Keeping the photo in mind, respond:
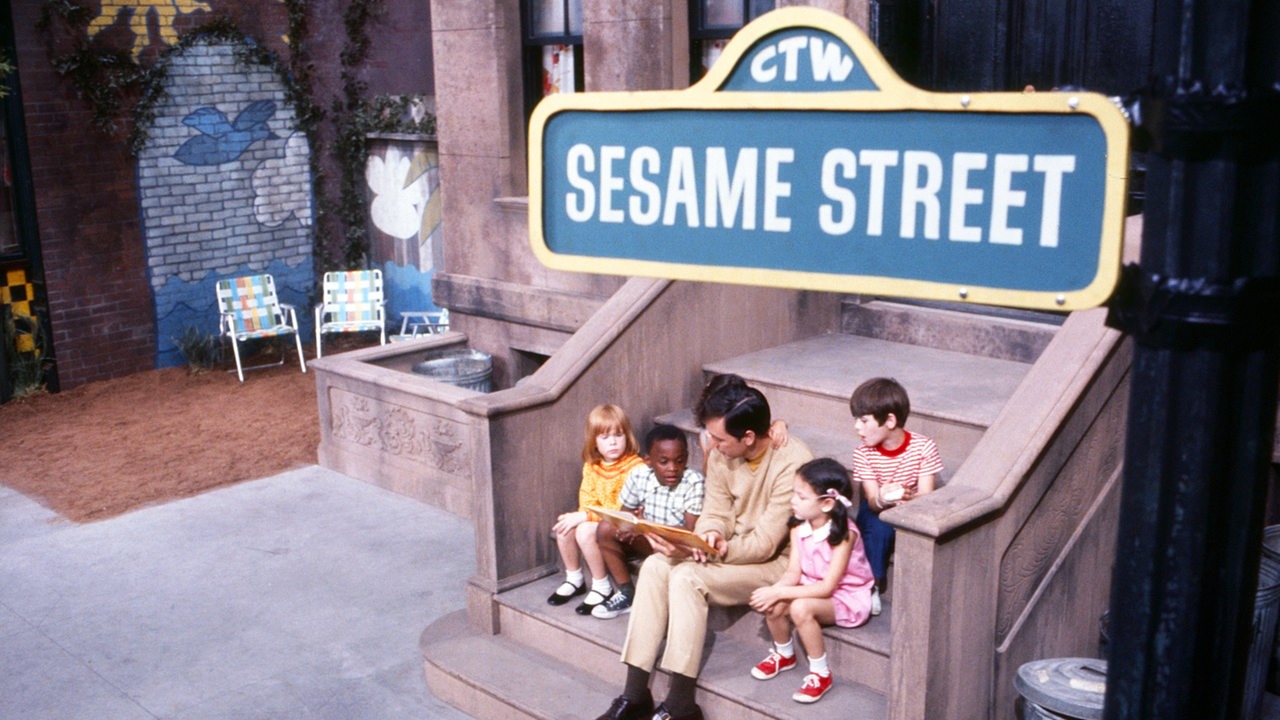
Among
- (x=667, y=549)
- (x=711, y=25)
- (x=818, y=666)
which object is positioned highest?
(x=711, y=25)

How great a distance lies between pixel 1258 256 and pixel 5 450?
1070cm

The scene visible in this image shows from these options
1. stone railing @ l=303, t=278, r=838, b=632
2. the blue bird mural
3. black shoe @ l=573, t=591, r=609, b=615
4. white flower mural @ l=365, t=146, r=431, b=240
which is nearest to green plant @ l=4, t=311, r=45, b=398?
the blue bird mural

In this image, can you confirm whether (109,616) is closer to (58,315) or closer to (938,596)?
(938,596)

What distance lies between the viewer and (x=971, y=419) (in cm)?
585

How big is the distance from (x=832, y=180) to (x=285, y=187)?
12.7 m

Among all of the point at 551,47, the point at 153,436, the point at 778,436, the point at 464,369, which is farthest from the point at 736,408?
the point at 153,436

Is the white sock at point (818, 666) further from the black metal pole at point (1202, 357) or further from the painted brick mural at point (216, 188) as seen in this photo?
the painted brick mural at point (216, 188)

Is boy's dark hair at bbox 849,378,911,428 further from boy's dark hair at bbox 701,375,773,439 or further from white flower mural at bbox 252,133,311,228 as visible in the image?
white flower mural at bbox 252,133,311,228

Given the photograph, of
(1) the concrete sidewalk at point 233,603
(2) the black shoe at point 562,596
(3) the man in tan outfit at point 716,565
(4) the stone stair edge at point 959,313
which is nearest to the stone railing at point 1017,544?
(3) the man in tan outfit at point 716,565

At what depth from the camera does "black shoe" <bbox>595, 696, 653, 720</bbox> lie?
5.17 metres

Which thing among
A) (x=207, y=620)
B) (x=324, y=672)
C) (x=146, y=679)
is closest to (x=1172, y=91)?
(x=324, y=672)

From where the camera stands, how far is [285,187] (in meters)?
13.7

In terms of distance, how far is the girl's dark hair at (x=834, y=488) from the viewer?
490cm

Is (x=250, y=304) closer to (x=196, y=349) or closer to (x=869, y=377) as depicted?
(x=196, y=349)
